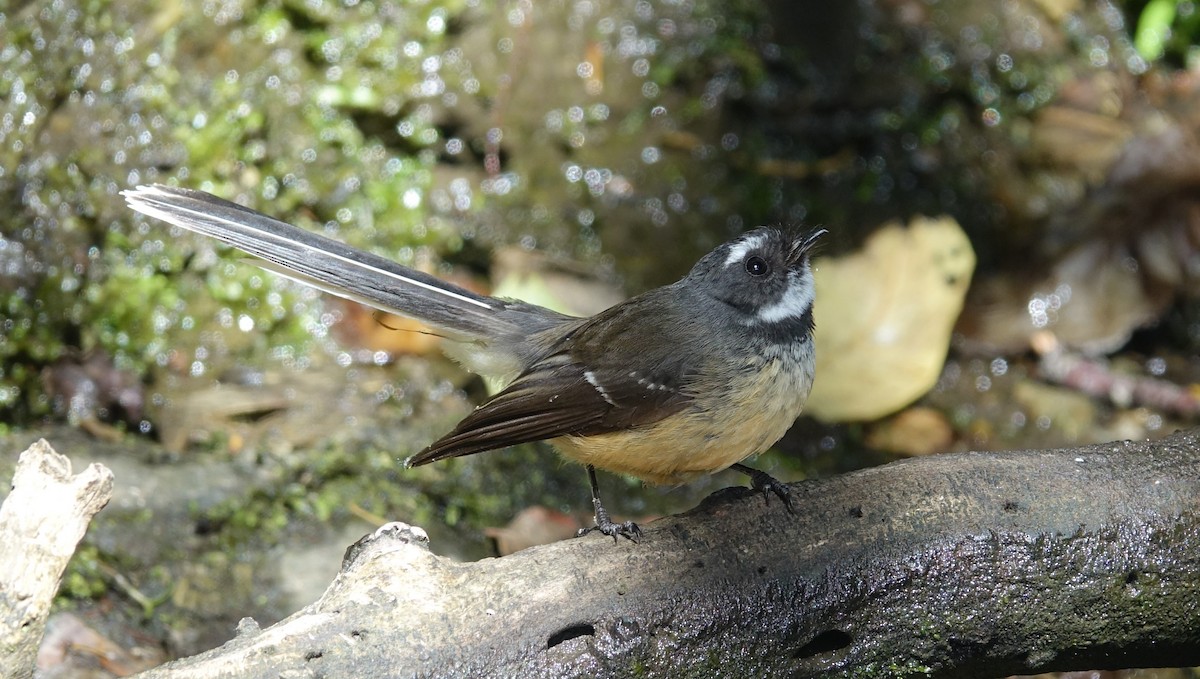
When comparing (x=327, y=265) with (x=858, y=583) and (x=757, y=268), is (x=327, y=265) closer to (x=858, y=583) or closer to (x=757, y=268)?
(x=757, y=268)

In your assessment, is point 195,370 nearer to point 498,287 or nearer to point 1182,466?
point 498,287

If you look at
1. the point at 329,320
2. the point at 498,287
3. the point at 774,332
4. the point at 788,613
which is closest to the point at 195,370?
the point at 329,320

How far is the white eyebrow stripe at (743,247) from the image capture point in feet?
13.0

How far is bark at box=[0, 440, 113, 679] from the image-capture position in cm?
254

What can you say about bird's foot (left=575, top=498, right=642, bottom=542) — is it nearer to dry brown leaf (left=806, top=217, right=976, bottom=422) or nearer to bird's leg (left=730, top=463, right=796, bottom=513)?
bird's leg (left=730, top=463, right=796, bottom=513)

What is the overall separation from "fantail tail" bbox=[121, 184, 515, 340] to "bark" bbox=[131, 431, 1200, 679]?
1.19 metres

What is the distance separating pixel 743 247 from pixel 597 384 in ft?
2.32

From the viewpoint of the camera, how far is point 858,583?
3129mm

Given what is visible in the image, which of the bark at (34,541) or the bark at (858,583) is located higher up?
the bark at (34,541)

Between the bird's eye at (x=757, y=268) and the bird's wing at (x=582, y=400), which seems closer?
the bird's wing at (x=582, y=400)

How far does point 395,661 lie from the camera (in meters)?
2.72

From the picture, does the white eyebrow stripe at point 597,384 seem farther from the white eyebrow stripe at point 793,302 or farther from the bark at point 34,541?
the bark at point 34,541

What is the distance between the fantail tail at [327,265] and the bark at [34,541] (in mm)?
1142

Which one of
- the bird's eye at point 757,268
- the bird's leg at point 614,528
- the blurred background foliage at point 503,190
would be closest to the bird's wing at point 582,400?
the bird's leg at point 614,528
